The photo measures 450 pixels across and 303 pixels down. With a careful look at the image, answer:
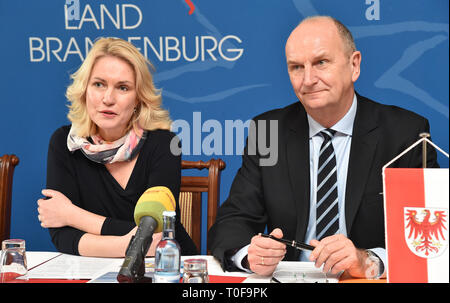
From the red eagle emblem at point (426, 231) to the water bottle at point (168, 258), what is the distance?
0.53m

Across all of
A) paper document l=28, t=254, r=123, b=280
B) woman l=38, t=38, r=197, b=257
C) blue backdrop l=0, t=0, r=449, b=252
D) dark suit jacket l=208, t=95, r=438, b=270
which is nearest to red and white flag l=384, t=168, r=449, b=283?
dark suit jacket l=208, t=95, r=438, b=270

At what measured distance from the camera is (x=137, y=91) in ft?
7.68

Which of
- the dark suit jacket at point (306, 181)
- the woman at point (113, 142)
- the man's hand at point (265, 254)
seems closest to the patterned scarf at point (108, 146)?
the woman at point (113, 142)

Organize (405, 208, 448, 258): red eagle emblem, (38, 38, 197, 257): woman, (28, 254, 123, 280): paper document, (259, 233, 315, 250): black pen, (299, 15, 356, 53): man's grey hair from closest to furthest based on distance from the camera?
(405, 208, 448, 258): red eagle emblem, (259, 233, 315, 250): black pen, (28, 254, 123, 280): paper document, (299, 15, 356, 53): man's grey hair, (38, 38, 197, 257): woman

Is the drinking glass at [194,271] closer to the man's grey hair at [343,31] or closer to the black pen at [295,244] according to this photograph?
the black pen at [295,244]

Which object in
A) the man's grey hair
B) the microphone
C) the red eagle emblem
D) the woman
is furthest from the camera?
the woman

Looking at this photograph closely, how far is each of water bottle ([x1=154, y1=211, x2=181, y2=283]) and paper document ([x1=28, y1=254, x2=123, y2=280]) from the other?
0.30 meters

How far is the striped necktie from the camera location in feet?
6.21

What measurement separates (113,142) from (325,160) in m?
0.93

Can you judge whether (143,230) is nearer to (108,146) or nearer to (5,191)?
(108,146)

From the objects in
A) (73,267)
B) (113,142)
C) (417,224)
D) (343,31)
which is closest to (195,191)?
(113,142)

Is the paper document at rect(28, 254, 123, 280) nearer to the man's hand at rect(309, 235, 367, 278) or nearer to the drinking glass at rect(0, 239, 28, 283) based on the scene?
the drinking glass at rect(0, 239, 28, 283)

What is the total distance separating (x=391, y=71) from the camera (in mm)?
3291

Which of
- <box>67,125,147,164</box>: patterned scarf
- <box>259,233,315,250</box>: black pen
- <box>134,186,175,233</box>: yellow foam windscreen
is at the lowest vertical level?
<box>259,233,315,250</box>: black pen
